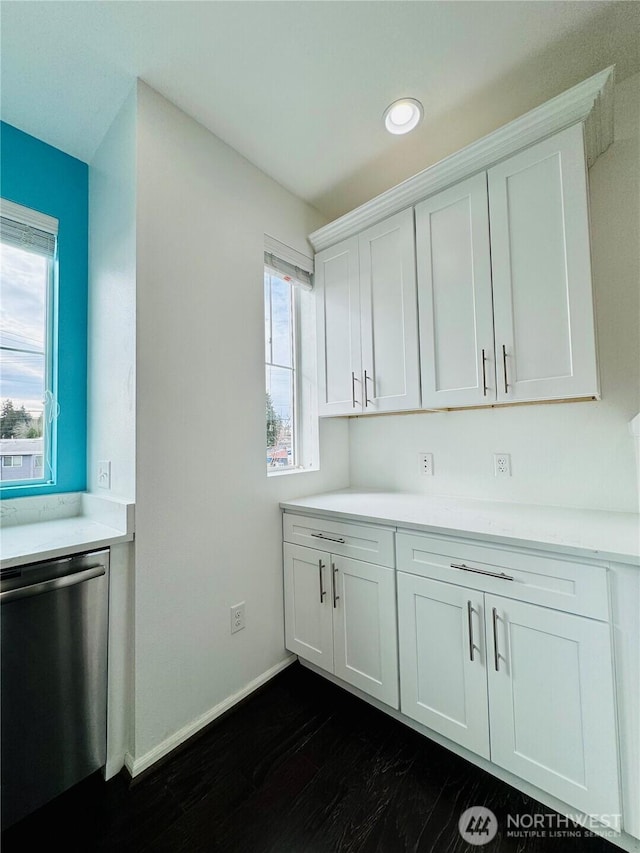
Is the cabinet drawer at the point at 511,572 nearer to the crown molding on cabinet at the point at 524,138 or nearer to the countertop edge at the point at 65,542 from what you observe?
the countertop edge at the point at 65,542

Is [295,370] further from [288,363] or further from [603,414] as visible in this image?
[603,414]

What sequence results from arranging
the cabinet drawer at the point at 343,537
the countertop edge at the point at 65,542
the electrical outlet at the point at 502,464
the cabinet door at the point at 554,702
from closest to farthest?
the cabinet door at the point at 554,702 < the countertop edge at the point at 65,542 < the cabinet drawer at the point at 343,537 < the electrical outlet at the point at 502,464

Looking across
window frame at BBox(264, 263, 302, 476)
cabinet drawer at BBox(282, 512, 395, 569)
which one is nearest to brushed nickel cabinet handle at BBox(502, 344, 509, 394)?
cabinet drawer at BBox(282, 512, 395, 569)

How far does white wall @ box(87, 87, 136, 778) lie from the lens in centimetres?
138

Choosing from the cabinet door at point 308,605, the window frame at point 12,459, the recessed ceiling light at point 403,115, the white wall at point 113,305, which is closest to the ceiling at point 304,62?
the recessed ceiling light at point 403,115

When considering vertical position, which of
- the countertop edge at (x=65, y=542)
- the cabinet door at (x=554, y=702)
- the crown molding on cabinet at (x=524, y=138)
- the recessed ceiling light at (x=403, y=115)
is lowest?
the cabinet door at (x=554, y=702)

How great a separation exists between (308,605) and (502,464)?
4.11ft

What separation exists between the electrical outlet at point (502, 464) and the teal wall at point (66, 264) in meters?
2.10

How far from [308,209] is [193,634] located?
2.47 m

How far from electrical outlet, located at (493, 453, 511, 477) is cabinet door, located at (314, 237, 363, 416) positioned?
78cm

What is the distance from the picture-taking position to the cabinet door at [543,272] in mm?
1349

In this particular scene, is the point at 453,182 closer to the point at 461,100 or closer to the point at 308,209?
the point at 461,100

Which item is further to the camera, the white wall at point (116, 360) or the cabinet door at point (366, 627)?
the cabinet door at point (366, 627)

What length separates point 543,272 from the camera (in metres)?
1.43
